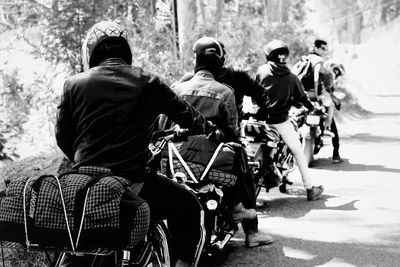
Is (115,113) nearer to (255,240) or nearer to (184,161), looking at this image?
(184,161)

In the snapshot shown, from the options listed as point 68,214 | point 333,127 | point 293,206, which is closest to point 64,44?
point 293,206

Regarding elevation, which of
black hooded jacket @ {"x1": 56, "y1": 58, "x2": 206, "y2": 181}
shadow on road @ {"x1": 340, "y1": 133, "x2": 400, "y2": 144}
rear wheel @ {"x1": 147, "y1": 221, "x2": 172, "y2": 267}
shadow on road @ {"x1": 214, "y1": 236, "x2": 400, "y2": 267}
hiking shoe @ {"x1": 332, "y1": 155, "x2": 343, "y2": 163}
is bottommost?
shadow on road @ {"x1": 340, "y1": 133, "x2": 400, "y2": 144}

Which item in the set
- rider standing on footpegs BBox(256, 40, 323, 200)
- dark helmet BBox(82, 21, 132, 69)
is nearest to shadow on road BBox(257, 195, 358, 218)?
rider standing on footpegs BBox(256, 40, 323, 200)

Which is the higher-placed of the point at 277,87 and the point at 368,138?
the point at 277,87

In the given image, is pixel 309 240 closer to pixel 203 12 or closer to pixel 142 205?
pixel 142 205

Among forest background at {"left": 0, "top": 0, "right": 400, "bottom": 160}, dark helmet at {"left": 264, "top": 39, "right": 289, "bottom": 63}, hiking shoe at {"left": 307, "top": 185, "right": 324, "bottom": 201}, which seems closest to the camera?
dark helmet at {"left": 264, "top": 39, "right": 289, "bottom": 63}

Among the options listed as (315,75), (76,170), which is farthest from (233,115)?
(315,75)

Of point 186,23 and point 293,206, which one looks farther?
point 186,23

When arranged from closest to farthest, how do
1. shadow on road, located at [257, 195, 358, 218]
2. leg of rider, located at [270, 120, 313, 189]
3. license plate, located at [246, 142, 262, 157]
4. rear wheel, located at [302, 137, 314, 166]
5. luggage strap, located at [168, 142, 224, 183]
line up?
luggage strap, located at [168, 142, 224, 183], license plate, located at [246, 142, 262, 157], shadow on road, located at [257, 195, 358, 218], leg of rider, located at [270, 120, 313, 189], rear wheel, located at [302, 137, 314, 166]

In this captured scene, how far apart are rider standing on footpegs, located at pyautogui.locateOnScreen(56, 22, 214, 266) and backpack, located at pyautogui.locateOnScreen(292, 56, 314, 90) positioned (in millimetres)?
7132

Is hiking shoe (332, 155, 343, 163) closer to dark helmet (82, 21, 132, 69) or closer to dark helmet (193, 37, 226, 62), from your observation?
dark helmet (193, 37, 226, 62)

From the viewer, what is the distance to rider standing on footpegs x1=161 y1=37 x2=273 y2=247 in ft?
17.9

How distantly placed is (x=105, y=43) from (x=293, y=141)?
5.02 m

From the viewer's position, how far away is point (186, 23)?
14.4 metres
